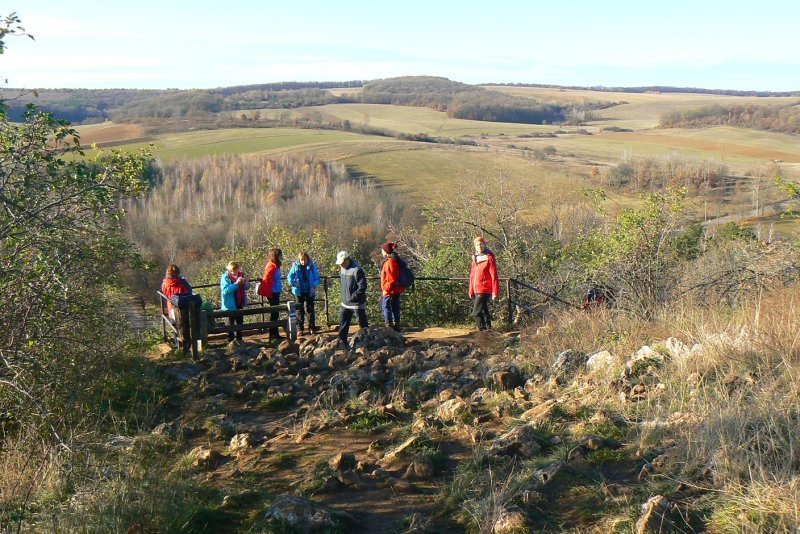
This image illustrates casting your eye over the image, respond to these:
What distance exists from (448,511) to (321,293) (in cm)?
1453

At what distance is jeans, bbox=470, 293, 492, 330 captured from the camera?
36.7ft

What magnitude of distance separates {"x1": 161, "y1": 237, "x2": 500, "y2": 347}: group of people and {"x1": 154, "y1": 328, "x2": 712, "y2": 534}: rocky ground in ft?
4.36

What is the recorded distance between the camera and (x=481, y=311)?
11.4m

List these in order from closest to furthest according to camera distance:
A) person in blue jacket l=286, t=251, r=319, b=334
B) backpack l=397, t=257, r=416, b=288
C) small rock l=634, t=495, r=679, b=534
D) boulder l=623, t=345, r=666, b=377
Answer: small rock l=634, t=495, r=679, b=534 → boulder l=623, t=345, r=666, b=377 → backpack l=397, t=257, r=416, b=288 → person in blue jacket l=286, t=251, r=319, b=334

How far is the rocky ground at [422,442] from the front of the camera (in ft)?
15.7

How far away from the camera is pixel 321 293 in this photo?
1927 cm

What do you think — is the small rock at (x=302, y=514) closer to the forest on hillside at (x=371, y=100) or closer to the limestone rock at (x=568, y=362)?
the limestone rock at (x=568, y=362)

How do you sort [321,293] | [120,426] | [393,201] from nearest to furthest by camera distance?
[120,426] < [321,293] < [393,201]

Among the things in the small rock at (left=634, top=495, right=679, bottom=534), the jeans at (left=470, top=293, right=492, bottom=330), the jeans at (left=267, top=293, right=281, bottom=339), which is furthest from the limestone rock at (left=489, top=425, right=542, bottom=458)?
the jeans at (left=267, top=293, right=281, bottom=339)

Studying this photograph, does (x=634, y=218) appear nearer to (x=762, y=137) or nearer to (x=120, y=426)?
(x=120, y=426)

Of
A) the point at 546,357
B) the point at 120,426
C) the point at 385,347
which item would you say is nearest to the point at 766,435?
the point at 546,357

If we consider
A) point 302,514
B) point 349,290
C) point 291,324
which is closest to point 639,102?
point 349,290

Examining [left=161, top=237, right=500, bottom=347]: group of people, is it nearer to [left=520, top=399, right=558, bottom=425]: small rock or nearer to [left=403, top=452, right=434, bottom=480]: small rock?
[left=520, top=399, right=558, bottom=425]: small rock

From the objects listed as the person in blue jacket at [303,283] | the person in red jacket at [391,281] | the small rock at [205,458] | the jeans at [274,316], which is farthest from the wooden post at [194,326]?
the small rock at [205,458]
